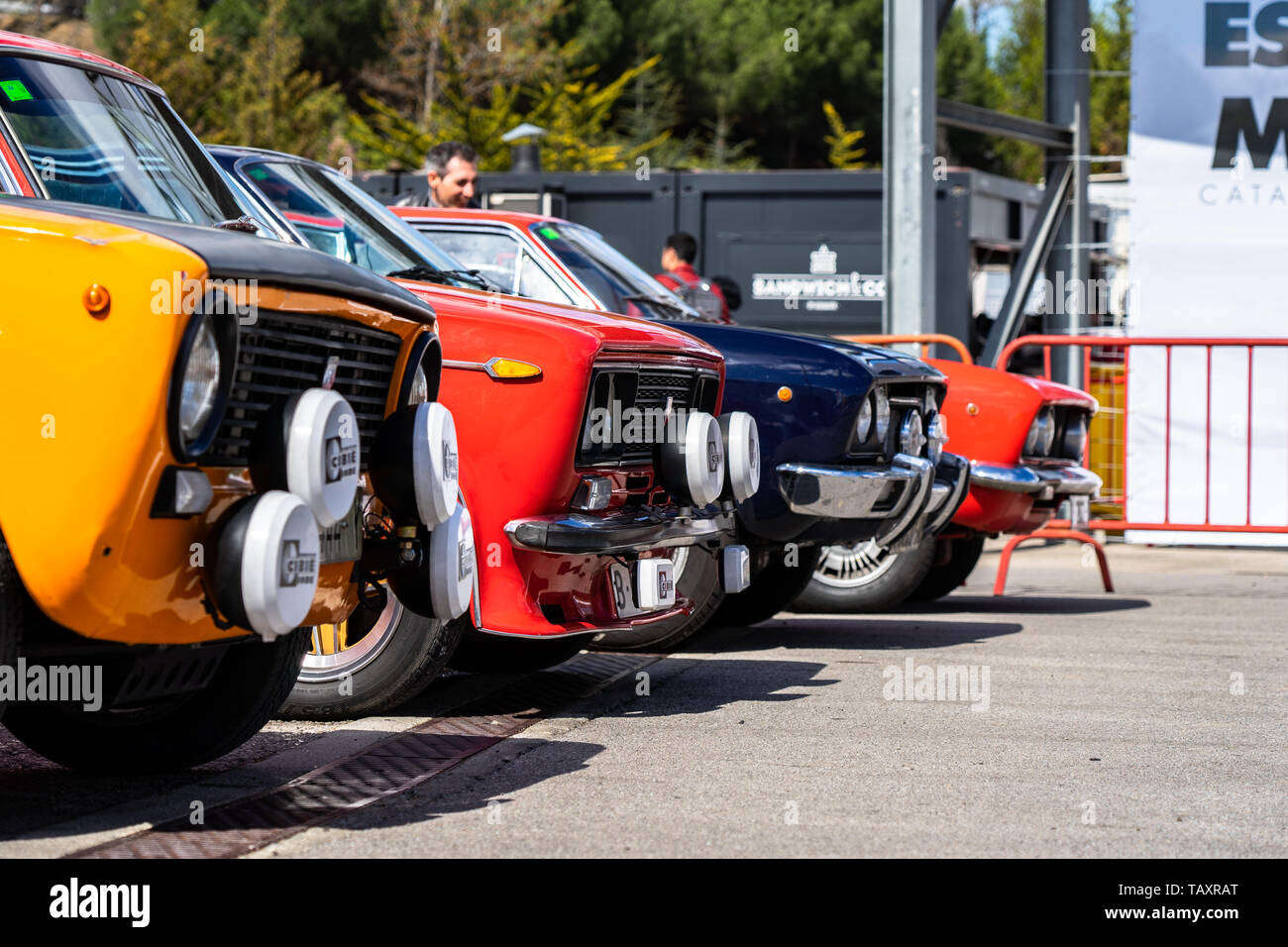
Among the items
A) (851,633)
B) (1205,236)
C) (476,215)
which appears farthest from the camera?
(1205,236)

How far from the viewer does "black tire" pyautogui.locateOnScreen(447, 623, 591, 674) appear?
6391 mm

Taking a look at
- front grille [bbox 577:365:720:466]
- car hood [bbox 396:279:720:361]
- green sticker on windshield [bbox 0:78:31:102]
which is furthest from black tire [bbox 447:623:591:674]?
green sticker on windshield [bbox 0:78:31:102]

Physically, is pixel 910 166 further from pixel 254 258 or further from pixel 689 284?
pixel 254 258

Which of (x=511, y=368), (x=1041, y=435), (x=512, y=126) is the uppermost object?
(x=512, y=126)

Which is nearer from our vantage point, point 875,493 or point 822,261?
point 875,493

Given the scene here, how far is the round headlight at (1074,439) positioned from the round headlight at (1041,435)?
0.16 m

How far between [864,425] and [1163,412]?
18.8ft

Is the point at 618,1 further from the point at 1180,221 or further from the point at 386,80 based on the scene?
the point at 1180,221

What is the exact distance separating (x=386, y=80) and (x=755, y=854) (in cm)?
3421

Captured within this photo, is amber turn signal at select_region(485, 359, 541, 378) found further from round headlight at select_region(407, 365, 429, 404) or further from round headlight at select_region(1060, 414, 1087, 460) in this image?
round headlight at select_region(1060, 414, 1087, 460)

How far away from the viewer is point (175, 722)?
4.73 meters

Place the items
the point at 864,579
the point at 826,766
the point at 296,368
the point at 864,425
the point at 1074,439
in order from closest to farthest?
the point at 296,368 → the point at 826,766 → the point at 864,425 → the point at 864,579 → the point at 1074,439

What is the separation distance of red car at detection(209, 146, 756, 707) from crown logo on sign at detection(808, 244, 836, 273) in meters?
10.7

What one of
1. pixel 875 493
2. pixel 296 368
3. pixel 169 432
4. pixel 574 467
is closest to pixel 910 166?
pixel 875 493
